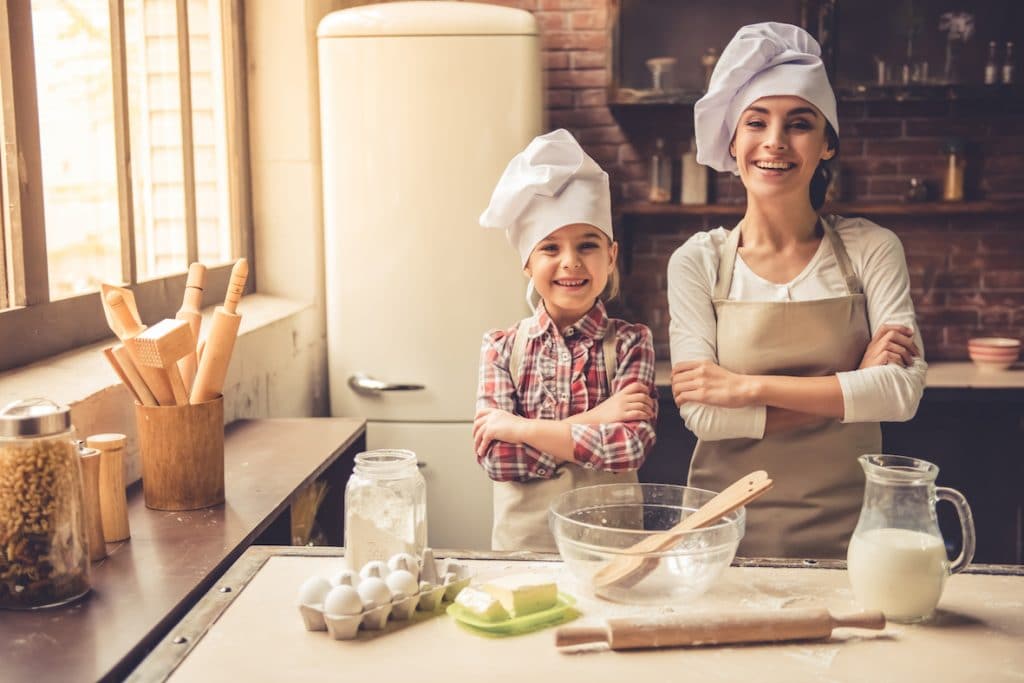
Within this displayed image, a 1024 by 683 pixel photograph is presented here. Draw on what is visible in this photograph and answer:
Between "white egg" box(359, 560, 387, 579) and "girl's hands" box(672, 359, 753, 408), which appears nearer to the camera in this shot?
"white egg" box(359, 560, 387, 579)

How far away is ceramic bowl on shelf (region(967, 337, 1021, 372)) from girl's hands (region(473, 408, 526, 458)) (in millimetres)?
2419

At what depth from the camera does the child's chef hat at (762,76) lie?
1.80 meters

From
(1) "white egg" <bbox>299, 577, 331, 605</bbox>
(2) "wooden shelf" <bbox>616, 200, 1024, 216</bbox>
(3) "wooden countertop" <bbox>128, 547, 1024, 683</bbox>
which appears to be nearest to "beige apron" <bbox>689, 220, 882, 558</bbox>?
(3) "wooden countertop" <bbox>128, 547, 1024, 683</bbox>

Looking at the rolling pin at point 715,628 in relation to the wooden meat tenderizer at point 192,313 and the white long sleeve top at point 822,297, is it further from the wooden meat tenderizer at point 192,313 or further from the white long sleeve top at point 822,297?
the wooden meat tenderizer at point 192,313

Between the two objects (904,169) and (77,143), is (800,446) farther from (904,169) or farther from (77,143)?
(904,169)

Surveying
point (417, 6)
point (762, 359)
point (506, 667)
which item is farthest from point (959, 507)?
point (417, 6)

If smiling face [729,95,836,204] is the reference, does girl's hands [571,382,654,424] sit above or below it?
below

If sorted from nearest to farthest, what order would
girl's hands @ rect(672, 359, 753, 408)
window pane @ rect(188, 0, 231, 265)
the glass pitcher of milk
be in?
the glass pitcher of milk
girl's hands @ rect(672, 359, 753, 408)
window pane @ rect(188, 0, 231, 265)

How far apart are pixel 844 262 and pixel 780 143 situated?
27cm

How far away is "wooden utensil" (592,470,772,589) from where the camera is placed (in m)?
1.21

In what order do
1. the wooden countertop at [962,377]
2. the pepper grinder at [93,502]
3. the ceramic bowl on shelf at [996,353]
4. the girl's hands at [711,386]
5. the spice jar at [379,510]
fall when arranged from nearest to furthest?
1. the spice jar at [379,510]
2. the pepper grinder at [93,502]
3. the girl's hands at [711,386]
4. the wooden countertop at [962,377]
5. the ceramic bowl on shelf at [996,353]

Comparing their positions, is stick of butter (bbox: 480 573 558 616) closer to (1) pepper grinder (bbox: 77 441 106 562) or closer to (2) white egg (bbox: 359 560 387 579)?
(2) white egg (bbox: 359 560 387 579)

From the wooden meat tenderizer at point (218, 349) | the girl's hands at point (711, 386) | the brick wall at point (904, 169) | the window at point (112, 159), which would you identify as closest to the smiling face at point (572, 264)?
the girl's hands at point (711, 386)

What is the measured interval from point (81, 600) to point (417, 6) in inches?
90.4
